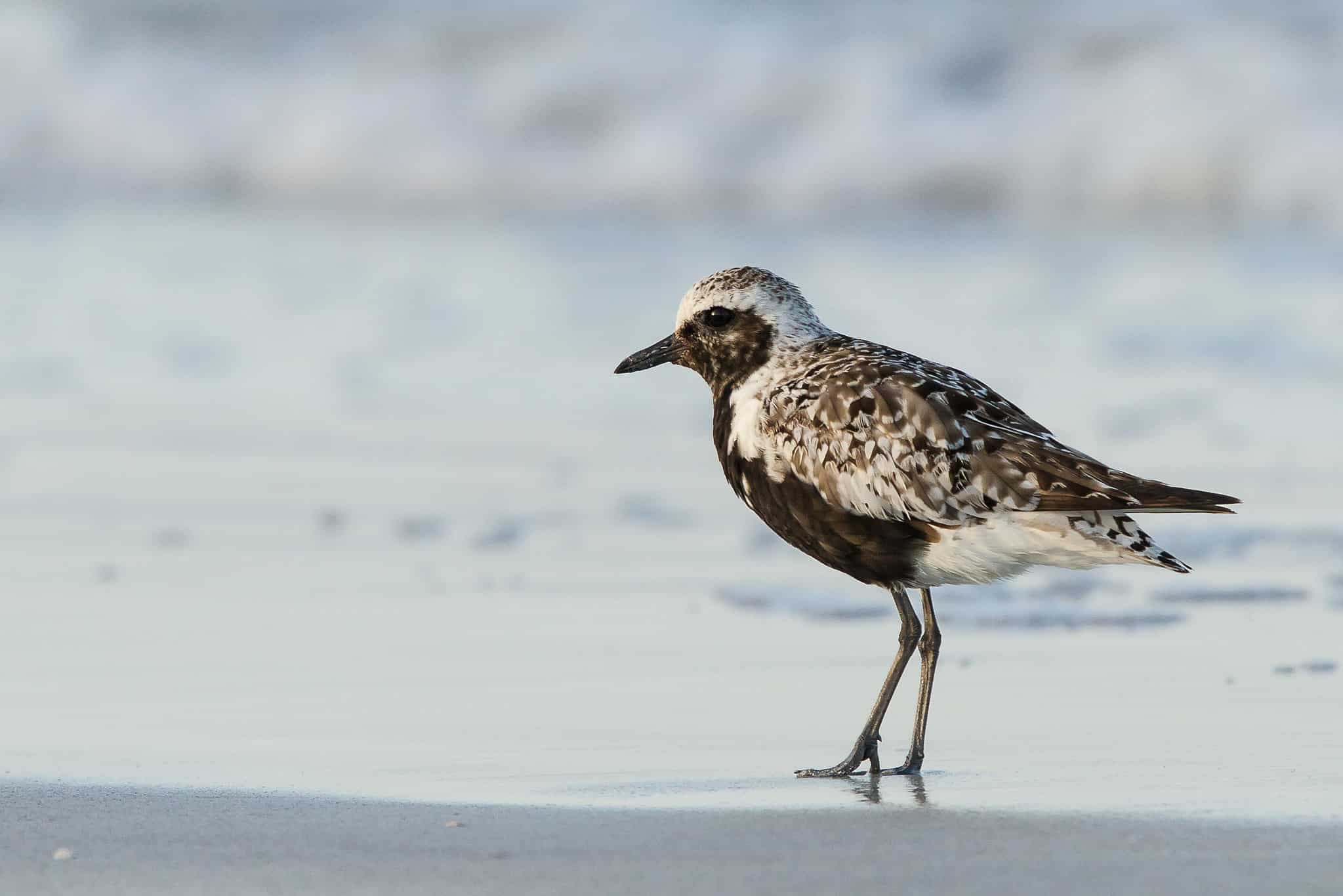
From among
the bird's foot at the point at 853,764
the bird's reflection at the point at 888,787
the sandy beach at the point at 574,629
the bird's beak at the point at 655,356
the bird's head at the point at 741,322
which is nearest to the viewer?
the sandy beach at the point at 574,629

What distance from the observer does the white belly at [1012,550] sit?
4863mm

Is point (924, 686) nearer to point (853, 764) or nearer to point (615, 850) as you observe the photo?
point (853, 764)

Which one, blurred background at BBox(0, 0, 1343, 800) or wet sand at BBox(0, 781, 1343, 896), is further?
blurred background at BBox(0, 0, 1343, 800)

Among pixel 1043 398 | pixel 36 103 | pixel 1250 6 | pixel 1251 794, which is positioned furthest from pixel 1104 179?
pixel 1251 794

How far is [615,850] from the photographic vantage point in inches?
157

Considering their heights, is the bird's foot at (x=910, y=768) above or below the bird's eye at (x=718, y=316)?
below

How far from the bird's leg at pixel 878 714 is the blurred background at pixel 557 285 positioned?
1.19 meters

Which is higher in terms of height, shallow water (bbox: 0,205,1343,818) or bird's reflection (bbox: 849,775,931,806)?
shallow water (bbox: 0,205,1343,818)

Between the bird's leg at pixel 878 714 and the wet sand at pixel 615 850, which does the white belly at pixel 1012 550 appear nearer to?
the bird's leg at pixel 878 714

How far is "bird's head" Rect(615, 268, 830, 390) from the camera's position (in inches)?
216

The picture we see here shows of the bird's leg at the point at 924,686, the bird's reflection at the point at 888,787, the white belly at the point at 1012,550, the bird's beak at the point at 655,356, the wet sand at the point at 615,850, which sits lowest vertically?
the wet sand at the point at 615,850

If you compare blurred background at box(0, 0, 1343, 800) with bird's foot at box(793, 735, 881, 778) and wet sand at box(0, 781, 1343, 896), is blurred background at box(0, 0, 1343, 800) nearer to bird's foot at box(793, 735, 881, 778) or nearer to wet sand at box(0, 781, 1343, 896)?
wet sand at box(0, 781, 1343, 896)

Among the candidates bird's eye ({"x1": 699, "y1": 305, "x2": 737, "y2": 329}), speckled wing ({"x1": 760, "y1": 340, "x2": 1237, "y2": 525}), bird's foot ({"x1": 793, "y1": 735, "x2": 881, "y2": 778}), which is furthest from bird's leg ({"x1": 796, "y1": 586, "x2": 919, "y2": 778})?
bird's eye ({"x1": 699, "y1": 305, "x2": 737, "y2": 329})

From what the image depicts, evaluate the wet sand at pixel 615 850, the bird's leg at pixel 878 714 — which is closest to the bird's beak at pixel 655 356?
the bird's leg at pixel 878 714
